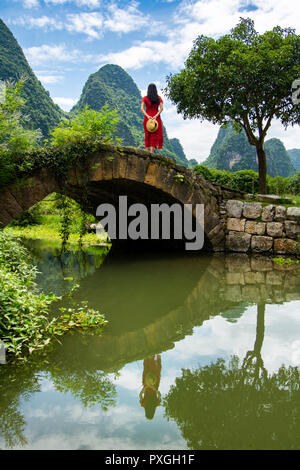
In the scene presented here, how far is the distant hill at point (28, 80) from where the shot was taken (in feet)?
125

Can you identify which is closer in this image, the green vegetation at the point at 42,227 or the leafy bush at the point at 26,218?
the green vegetation at the point at 42,227

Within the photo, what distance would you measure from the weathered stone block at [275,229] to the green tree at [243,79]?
4.41 metres

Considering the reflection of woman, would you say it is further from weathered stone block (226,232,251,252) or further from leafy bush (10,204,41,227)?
leafy bush (10,204,41,227)

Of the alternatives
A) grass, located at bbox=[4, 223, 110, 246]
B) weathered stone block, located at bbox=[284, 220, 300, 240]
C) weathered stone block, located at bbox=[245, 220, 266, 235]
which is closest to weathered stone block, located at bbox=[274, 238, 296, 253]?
weathered stone block, located at bbox=[284, 220, 300, 240]

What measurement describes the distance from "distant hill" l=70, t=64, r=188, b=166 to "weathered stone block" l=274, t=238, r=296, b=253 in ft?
121

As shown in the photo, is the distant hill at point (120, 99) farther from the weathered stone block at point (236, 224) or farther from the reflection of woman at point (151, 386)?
the reflection of woman at point (151, 386)

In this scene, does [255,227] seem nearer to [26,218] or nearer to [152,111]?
[152,111]

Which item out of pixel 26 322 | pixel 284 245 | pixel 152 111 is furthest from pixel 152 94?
pixel 26 322

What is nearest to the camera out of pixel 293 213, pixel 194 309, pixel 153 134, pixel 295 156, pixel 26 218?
pixel 194 309

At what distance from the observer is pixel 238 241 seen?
353 inches

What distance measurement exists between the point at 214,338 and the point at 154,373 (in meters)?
0.88

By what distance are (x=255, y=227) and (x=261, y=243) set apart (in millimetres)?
412

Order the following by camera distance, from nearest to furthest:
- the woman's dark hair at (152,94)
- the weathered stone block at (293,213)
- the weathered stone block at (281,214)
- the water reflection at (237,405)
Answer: the water reflection at (237,405) → the woman's dark hair at (152,94) → the weathered stone block at (293,213) → the weathered stone block at (281,214)

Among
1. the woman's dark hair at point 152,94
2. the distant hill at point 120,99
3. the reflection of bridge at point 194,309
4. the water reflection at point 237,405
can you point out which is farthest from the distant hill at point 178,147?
the water reflection at point 237,405
